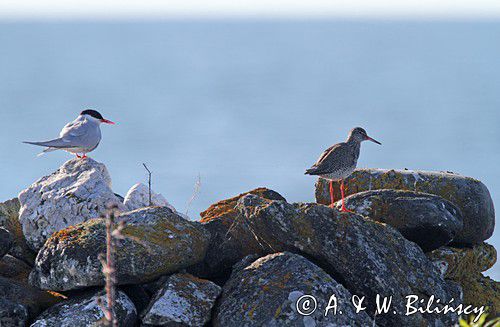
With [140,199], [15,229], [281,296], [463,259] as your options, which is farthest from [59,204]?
[463,259]

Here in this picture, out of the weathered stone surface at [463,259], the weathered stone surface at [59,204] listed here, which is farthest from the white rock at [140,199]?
the weathered stone surface at [463,259]

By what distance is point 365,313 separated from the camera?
32.0 ft

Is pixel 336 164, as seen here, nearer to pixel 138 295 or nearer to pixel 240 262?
pixel 240 262

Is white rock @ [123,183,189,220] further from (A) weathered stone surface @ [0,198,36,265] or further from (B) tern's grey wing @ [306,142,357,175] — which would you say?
(B) tern's grey wing @ [306,142,357,175]

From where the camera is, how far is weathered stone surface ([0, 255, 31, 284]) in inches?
438

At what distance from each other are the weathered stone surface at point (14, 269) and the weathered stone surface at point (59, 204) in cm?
30

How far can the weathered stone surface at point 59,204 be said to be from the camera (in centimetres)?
1152

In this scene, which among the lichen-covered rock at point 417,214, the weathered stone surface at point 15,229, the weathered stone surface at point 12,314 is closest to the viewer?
the weathered stone surface at point 12,314

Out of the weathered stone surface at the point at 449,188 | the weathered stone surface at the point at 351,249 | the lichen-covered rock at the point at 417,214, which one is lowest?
the weathered stone surface at the point at 351,249

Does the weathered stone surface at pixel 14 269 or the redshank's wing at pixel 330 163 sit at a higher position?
the redshank's wing at pixel 330 163

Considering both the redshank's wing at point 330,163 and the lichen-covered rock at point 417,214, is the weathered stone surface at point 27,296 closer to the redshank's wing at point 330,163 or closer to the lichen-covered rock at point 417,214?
the redshank's wing at point 330,163

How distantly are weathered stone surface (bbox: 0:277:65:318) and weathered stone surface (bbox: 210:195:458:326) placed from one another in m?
2.37

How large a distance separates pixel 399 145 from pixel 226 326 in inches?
6336

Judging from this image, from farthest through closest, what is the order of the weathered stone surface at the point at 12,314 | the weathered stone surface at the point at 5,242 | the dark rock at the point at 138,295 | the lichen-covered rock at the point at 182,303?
1. the weathered stone surface at the point at 5,242
2. the dark rock at the point at 138,295
3. the weathered stone surface at the point at 12,314
4. the lichen-covered rock at the point at 182,303
